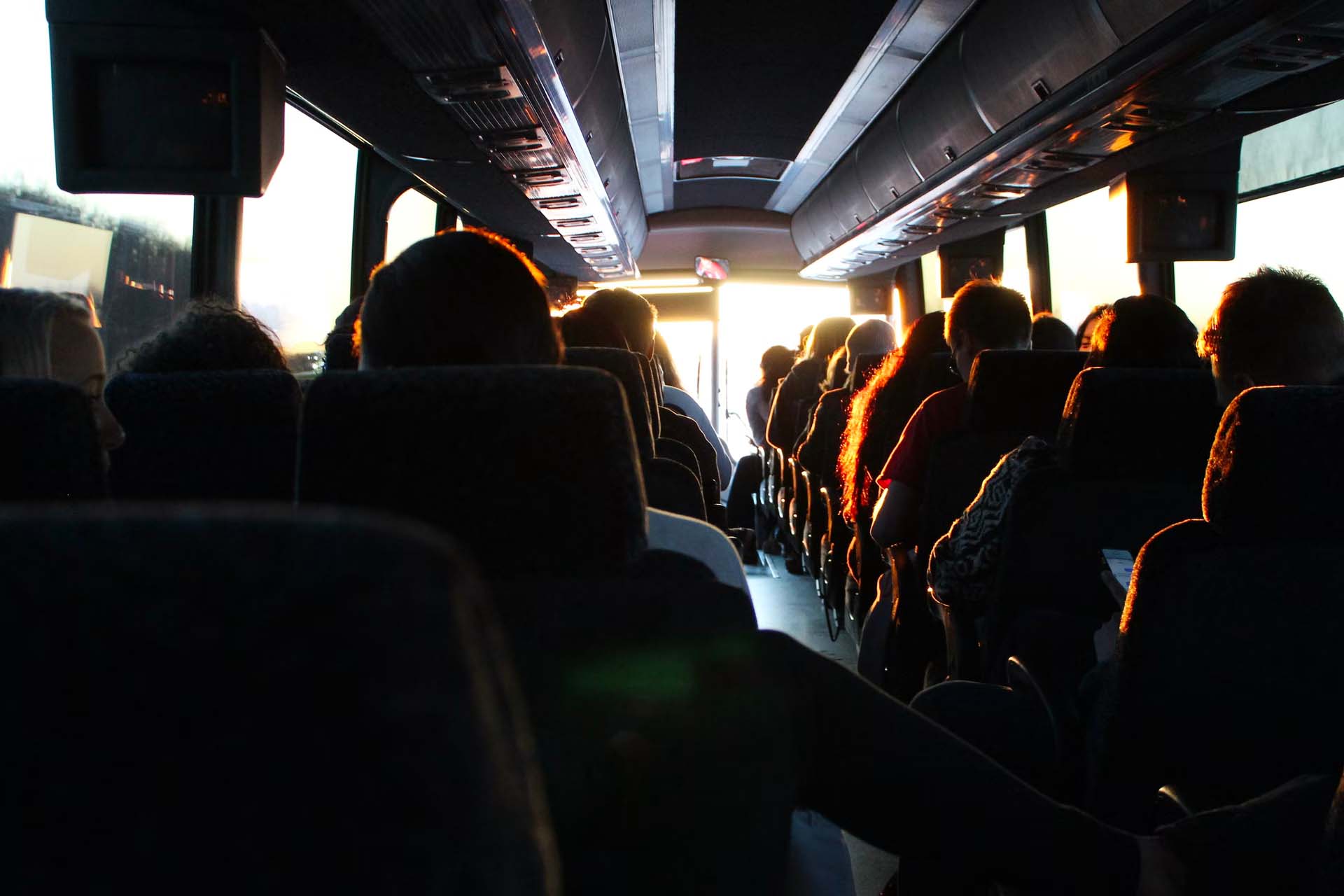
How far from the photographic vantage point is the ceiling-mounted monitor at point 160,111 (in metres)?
Result: 3.67

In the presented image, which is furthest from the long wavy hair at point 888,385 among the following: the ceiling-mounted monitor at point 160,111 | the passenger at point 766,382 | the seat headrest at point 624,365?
the passenger at point 766,382

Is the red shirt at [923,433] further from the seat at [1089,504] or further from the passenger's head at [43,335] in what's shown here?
the passenger's head at [43,335]

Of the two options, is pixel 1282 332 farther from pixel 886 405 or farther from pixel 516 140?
pixel 516 140

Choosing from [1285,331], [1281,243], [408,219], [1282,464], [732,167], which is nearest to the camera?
[1282,464]

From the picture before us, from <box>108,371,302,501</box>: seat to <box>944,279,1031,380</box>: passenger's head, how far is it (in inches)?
93.7

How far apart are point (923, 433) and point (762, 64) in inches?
186

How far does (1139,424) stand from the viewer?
2.56 m

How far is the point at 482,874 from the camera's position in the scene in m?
0.58

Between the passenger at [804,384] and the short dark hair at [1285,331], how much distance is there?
5.26 m

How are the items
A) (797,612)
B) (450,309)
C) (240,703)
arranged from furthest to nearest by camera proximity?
(797,612) → (450,309) → (240,703)

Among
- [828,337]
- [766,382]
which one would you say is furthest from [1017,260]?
[828,337]

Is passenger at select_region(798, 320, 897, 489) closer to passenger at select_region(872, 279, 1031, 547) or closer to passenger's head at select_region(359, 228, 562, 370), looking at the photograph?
passenger at select_region(872, 279, 1031, 547)

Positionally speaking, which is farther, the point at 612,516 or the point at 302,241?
the point at 302,241

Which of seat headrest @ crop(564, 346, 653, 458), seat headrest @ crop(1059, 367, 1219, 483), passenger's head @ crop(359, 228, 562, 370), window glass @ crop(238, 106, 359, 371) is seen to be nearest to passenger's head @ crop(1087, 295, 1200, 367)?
seat headrest @ crop(1059, 367, 1219, 483)
